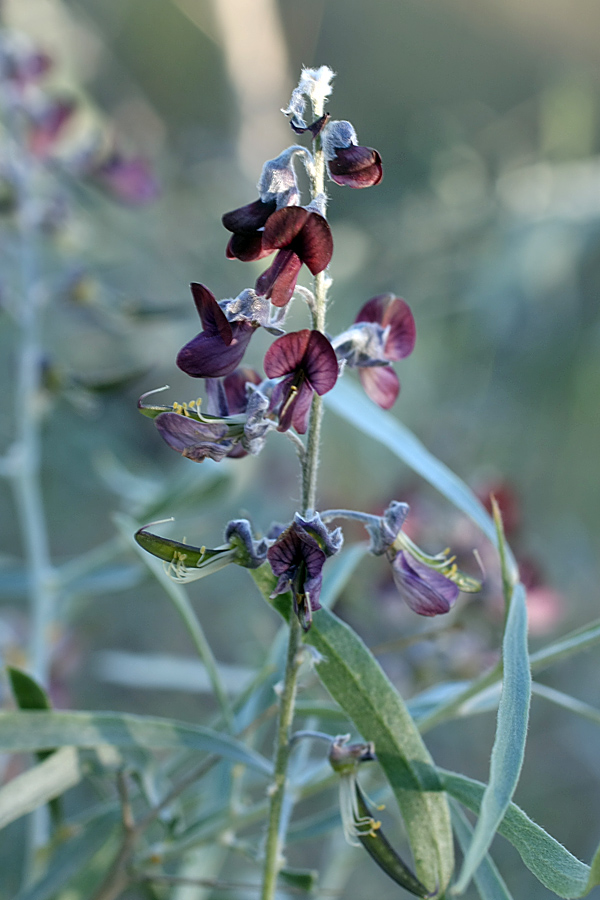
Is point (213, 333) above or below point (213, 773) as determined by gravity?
above

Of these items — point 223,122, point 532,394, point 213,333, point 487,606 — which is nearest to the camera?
point 213,333

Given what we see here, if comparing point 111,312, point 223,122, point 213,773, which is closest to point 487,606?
point 213,773

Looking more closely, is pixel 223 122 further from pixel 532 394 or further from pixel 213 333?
pixel 213 333

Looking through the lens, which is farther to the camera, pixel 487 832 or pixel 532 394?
pixel 532 394

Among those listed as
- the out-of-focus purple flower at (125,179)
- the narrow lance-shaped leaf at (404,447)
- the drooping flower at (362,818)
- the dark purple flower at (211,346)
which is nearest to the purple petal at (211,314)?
the dark purple flower at (211,346)

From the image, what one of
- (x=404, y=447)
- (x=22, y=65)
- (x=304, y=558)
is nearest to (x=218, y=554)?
(x=304, y=558)

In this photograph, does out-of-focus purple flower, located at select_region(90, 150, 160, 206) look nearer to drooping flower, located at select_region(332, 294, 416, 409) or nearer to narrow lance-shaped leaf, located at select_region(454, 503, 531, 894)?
drooping flower, located at select_region(332, 294, 416, 409)
